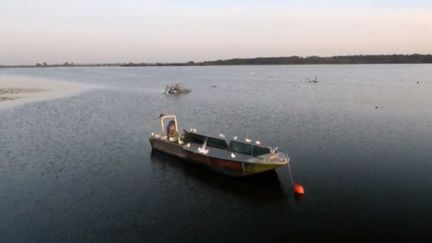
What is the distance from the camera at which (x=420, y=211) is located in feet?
68.3

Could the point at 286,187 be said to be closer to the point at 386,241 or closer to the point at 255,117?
the point at 386,241

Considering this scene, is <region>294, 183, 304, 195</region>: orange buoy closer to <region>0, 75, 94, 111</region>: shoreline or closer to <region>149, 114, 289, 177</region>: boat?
<region>149, 114, 289, 177</region>: boat

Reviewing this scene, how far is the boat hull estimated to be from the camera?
83.7 ft

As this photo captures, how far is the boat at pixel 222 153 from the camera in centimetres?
2553

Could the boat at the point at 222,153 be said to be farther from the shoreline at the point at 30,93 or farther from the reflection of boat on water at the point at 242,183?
the shoreline at the point at 30,93

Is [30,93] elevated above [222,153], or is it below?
below

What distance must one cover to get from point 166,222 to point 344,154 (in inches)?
729

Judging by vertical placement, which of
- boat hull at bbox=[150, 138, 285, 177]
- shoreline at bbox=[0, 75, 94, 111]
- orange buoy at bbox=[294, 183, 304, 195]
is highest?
boat hull at bbox=[150, 138, 285, 177]

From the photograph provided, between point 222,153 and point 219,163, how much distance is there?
2.25 meters

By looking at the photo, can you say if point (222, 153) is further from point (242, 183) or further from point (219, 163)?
point (242, 183)

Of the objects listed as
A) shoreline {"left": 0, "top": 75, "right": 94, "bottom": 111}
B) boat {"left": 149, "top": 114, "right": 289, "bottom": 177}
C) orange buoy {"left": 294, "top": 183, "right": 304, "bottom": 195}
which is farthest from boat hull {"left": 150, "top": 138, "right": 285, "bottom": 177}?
shoreline {"left": 0, "top": 75, "right": 94, "bottom": 111}

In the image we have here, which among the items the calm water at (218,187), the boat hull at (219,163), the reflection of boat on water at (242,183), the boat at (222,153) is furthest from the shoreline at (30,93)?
the reflection of boat on water at (242,183)

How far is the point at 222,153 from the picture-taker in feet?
97.0

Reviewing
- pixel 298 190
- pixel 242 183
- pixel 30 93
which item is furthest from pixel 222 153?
pixel 30 93
